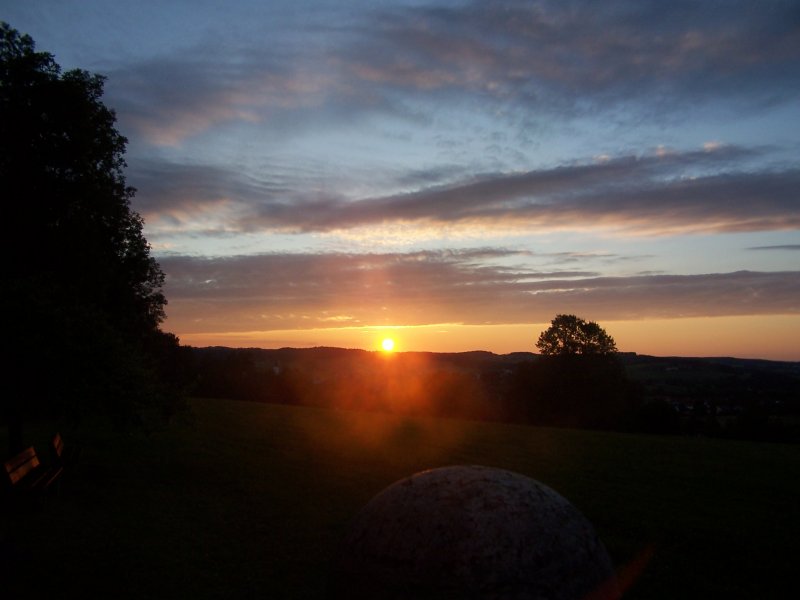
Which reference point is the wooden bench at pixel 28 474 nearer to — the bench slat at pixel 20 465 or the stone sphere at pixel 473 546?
the bench slat at pixel 20 465

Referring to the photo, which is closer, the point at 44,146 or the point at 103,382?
the point at 103,382

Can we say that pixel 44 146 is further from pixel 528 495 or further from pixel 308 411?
pixel 308 411

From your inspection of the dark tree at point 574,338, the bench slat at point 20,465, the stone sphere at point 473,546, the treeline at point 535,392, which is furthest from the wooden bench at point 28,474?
the dark tree at point 574,338

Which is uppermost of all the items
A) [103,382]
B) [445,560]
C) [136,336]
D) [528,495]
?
[136,336]

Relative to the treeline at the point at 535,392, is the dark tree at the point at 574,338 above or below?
above

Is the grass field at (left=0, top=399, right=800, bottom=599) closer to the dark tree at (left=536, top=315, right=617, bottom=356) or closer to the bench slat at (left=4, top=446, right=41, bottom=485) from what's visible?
the bench slat at (left=4, top=446, right=41, bottom=485)

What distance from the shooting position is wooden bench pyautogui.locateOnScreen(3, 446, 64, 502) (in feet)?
34.8

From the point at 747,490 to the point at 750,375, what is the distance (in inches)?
3435

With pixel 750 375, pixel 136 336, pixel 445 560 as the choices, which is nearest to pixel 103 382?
pixel 136 336

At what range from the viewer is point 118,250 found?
15570 mm

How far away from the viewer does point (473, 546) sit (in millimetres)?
5176

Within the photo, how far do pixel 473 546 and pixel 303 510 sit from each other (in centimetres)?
800

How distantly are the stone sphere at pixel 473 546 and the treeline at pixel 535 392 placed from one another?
80.0 feet

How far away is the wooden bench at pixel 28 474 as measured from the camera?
418 inches
